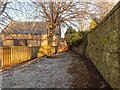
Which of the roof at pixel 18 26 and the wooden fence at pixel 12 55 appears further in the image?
the roof at pixel 18 26

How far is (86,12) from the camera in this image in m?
13.9

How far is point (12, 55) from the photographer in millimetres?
11055

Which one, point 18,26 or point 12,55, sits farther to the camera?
point 18,26

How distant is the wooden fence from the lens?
9.82m

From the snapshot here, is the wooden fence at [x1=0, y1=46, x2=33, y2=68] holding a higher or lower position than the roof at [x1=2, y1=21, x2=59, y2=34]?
lower

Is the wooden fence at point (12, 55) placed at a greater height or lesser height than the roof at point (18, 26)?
lesser

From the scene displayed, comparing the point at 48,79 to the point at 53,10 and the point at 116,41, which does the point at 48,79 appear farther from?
the point at 53,10

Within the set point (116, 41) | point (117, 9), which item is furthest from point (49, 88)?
point (117, 9)

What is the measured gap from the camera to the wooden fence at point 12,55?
9820 mm

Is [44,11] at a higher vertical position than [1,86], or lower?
higher

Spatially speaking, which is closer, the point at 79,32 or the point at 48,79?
the point at 48,79

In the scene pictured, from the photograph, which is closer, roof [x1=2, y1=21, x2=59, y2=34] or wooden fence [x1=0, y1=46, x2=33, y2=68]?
wooden fence [x1=0, y1=46, x2=33, y2=68]

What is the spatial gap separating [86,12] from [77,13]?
0.77m

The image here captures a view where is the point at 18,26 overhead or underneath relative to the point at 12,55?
overhead
